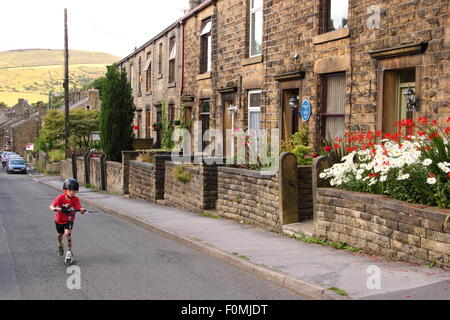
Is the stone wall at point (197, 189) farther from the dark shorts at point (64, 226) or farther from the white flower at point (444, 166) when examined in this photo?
the white flower at point (444, 166)

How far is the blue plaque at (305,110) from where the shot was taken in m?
13.8

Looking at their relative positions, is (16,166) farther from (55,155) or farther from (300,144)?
(300,144)

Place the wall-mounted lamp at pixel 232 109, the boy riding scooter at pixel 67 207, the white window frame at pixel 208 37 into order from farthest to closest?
the white window frame at pixel 208 37 → the wall-mounted lamp at pixel 232 109 → the boy riding scooter at pixel 67 207

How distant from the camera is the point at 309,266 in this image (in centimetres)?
799

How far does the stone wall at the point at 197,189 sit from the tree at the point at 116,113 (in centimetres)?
1020

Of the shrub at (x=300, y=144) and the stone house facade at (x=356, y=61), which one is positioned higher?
the stone house facade at (x=356, y=61)

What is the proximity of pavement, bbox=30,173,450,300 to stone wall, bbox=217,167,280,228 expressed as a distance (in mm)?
286

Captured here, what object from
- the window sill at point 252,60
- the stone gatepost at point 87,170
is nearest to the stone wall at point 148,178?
the window sill at point 252,60

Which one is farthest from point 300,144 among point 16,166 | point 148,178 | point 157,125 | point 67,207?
point 16,166

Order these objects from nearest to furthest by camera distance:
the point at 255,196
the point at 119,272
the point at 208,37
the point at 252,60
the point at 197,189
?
the point at 119,272
the point at 255,196
the point at 197,189
the point at 252,60
the point at 208,37

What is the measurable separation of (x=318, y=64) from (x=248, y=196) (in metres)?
3.68

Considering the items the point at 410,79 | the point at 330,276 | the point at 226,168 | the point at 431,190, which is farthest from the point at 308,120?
the point at 330,276

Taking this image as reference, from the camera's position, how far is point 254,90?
17.2 meters
